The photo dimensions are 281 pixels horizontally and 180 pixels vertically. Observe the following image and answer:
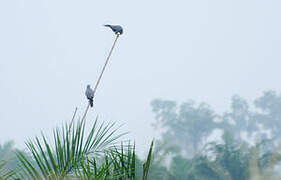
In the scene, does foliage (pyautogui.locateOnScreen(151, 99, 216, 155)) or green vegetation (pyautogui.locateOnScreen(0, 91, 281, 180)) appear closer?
green vegetation (pyautogui.locateOnScreen(0, 91, 281, 180))

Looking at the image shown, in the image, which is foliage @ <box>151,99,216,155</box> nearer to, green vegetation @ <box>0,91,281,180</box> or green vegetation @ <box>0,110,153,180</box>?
green vegetation @ <box>0,91,281,180</box>

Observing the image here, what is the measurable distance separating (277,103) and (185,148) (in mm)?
17838

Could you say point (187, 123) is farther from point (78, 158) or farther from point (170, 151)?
point (78, 158)

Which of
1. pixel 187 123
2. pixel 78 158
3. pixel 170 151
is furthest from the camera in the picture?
pixel 187 123

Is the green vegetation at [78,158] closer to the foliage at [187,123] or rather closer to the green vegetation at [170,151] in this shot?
the green vegetation at [170,151]

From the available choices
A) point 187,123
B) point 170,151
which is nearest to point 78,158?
point 170,151

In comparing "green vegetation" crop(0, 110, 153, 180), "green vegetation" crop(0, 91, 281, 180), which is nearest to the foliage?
"green vegetation" crop(0, 91, 281, 180)

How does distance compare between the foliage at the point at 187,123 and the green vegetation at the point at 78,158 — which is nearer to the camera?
the green vegetation at the point at 78,158

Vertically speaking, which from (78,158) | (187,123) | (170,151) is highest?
(187,123)

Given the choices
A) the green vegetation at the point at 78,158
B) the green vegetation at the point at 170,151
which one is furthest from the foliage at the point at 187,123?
the green vegetation at the point at 78,158

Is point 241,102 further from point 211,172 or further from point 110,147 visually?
point 110,147

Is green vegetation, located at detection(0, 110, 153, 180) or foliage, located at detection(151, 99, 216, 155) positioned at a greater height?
foliage, located at detection(151, 99, 216, 155)

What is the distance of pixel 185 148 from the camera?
59688mm

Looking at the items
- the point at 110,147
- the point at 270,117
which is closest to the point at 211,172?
the point at 110,147
